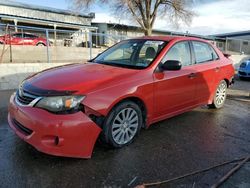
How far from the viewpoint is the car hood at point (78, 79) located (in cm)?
319

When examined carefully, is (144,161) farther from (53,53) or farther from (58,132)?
(53,53)

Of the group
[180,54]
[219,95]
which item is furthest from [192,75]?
[219,95]

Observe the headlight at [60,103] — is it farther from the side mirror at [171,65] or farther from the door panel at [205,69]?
the door panel at [205,69]

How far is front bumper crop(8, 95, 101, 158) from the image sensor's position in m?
2.91

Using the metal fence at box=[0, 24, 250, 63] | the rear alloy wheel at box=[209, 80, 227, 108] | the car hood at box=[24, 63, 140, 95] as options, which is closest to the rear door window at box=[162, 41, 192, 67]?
the car hood at box=[24, 63, 140, 95]

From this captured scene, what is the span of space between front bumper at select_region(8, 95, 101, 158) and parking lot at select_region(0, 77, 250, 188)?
0.83 ft

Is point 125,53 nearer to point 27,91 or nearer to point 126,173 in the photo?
point 27,91

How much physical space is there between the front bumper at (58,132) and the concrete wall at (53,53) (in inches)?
282

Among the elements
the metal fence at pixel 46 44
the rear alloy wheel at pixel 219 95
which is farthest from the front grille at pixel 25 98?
the metal fence at pixel 46 44

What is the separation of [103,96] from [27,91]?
0.99 metres

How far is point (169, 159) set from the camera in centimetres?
339

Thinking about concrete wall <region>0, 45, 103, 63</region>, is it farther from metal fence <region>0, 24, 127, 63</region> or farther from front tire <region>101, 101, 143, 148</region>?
front tire <region>101, 101, 143, 148</region>

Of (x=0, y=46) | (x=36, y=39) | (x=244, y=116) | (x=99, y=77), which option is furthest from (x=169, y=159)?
(x=36, y=39)

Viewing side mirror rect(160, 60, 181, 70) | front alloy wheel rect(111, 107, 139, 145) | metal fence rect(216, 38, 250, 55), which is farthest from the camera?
metal fence rect(216, 38, 250, 55)
